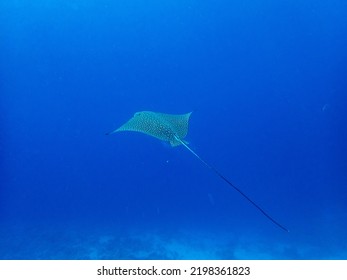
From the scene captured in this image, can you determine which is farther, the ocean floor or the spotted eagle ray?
the ocean floor

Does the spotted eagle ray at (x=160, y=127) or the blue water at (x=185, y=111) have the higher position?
the blue water at (x=185, y=111)

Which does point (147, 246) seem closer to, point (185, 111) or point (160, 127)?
point (160, 127)

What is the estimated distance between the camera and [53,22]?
19.6m

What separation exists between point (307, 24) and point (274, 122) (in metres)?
5.24

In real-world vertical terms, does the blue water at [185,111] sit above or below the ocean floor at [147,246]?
above

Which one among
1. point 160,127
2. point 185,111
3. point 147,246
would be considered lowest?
point 147,246

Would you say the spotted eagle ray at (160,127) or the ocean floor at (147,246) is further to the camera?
the ocean floor at (147,246)

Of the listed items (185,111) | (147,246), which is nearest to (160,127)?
(147,246)

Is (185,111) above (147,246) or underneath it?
above

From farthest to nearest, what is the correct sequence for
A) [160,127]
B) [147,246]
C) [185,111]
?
[185,111] → [147,246] → [160,127]

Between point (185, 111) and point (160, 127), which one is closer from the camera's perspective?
point (160, 127)

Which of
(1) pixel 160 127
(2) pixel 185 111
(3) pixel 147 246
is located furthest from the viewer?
(2) pixel 185 111
